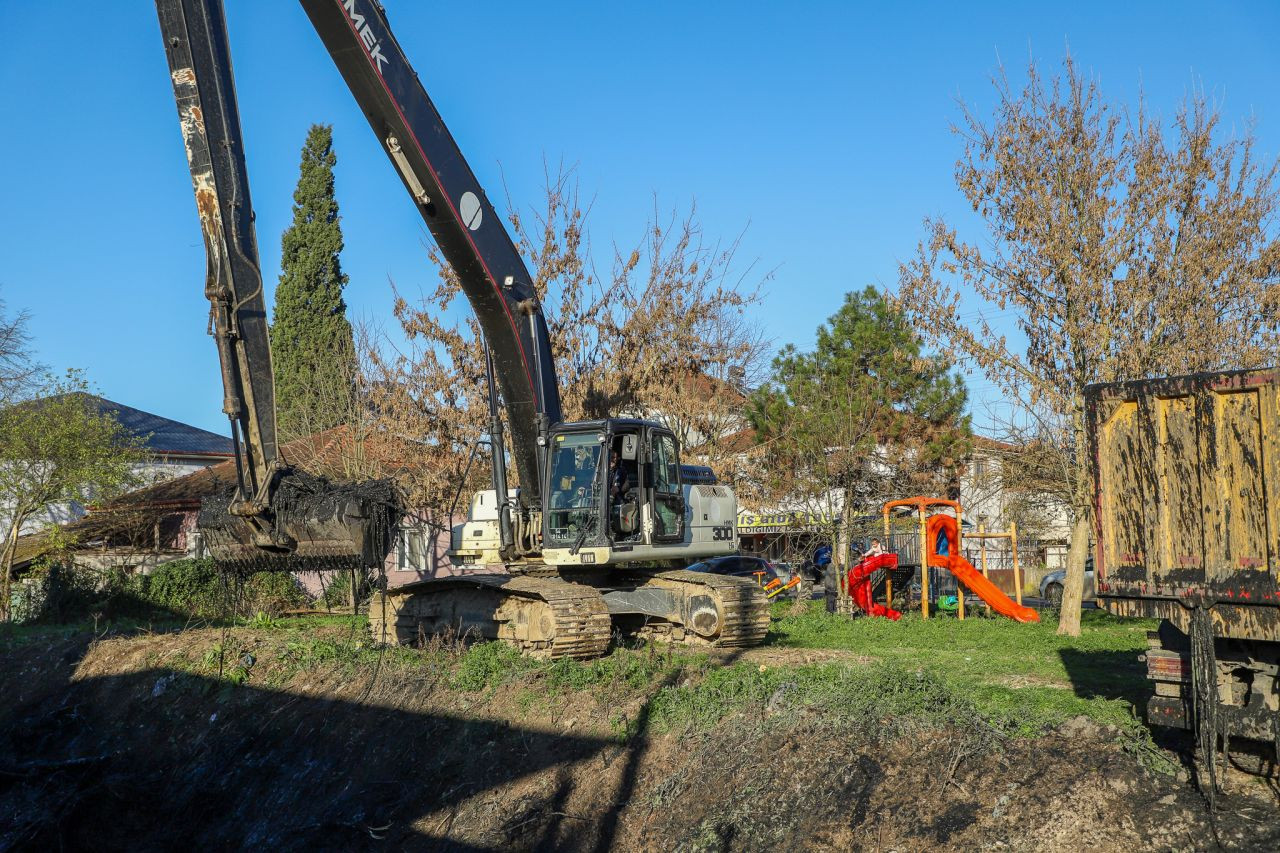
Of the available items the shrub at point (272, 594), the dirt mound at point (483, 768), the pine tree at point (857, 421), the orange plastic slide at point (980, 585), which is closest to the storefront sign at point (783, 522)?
the pine tree at point (857, 421)

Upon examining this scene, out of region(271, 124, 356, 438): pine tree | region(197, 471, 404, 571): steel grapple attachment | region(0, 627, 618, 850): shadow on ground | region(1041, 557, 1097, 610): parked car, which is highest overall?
region(271, 124, 356, 438): pine tree

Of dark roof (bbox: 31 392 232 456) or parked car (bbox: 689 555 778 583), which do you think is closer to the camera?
parked car (bbox: 689 555 778 583)

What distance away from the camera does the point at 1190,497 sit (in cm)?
727

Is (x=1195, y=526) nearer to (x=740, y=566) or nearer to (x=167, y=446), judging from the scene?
(x=740, y=566)

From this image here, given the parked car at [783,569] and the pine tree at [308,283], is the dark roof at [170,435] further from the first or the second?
the parked car at [783,569]

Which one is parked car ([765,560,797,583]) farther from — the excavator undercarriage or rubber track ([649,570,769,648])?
rubber track ([649,570,769,648])

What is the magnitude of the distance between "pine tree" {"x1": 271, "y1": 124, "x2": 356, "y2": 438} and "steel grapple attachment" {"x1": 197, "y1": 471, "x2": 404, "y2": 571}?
20.6 m

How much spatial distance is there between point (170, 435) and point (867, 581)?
25.1m

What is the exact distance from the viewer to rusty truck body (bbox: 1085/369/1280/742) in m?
6.87

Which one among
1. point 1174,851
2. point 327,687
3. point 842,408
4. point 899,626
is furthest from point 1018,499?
point 1174,851

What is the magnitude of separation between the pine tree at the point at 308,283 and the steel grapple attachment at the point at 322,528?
811 inches

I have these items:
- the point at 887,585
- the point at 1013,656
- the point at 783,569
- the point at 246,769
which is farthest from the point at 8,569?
the point at 1013,656

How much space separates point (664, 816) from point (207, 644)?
Answer: 7.43 metres

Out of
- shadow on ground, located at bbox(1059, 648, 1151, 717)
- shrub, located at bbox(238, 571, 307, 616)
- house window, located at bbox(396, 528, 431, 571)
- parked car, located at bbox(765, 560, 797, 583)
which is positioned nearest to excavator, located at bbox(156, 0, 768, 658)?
shadow on ground, located at bbox(1059, 648, 1151, 717)
